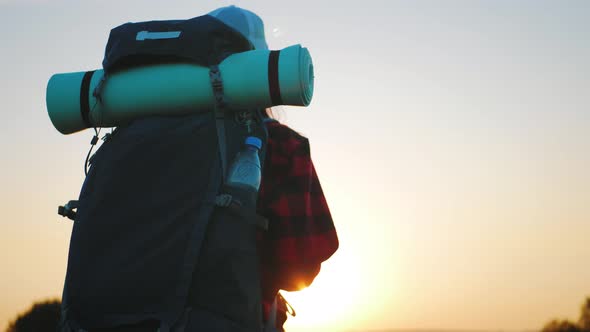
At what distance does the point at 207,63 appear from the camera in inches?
126

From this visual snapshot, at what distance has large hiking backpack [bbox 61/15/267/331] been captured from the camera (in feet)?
9.34

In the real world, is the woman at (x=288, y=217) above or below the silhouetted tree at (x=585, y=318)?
below

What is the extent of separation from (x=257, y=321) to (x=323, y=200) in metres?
0.72

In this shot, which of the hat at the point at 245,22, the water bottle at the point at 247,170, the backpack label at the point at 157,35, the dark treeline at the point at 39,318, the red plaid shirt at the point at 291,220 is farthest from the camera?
the dark treeline at the point at 39,318

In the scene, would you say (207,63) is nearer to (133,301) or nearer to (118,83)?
(118,83)

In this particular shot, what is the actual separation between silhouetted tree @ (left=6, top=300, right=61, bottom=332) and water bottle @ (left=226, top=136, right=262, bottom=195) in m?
1.72

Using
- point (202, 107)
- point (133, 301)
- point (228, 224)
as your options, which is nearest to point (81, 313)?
point (133, 301)

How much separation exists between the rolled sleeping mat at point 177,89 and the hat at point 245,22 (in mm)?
272

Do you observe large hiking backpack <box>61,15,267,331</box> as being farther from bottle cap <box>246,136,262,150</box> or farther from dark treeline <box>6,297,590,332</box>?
dark treeline <box>6,297,590,332</box>

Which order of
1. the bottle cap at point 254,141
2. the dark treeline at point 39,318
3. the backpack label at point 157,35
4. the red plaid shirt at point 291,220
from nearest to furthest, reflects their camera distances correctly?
the bottle cap at point 254,141, the red plaid shirt at point 291,220, the backpack label at point 157,35, the dark treeline at point 39,318

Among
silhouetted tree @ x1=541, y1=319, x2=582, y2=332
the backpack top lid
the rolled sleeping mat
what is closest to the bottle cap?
the rolled sleeping mat

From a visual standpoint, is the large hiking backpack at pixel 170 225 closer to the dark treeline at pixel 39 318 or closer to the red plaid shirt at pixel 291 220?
the red plaid shirt at pixel 291 220

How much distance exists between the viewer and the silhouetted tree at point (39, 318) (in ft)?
13.5

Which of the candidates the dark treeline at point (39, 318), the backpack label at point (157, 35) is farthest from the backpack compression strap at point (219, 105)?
the dark treeline at point (39, 318)
